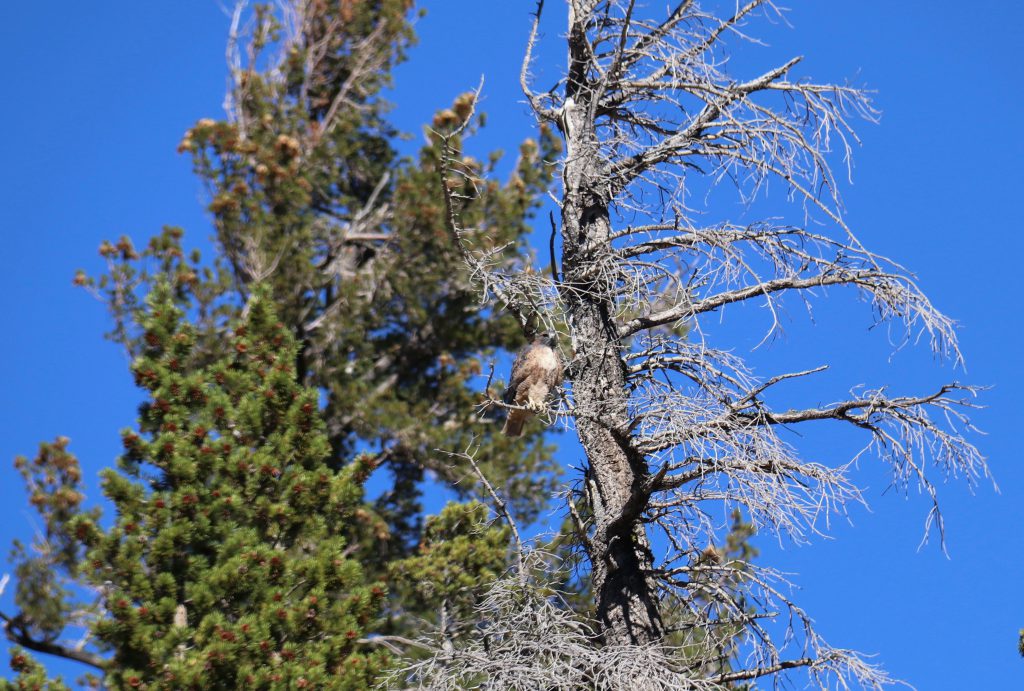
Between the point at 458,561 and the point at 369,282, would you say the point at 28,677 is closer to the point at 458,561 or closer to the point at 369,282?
the point at 458,561

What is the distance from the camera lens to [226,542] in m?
9.08

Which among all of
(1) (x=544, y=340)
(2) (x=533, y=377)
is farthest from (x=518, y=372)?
(1) (x=544, y=340)

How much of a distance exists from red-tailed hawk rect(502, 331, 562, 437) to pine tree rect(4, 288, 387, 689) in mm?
2716

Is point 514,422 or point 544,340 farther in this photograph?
point 544,340

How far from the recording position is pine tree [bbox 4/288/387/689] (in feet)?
28.3

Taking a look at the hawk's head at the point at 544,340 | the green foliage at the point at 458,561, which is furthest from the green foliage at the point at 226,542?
the hawk's head at the point at 544,340

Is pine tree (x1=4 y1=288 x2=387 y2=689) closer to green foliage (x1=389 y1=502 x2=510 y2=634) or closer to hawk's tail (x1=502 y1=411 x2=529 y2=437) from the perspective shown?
green foliage (x1=389 y1=502 x2=510 y2=634)

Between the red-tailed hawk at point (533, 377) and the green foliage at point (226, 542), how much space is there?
270 centimetres

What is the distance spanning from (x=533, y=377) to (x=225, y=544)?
137 inches

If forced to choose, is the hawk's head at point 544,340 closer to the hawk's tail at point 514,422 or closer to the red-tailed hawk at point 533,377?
the red-tailed hawk at point 533,377

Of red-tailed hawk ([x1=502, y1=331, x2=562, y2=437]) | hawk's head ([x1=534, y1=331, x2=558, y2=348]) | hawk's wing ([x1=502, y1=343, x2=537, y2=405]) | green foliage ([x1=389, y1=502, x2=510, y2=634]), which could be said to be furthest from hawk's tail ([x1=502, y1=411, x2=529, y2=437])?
green foliage ([x1=389, y1=502, x2=510, y2=634])

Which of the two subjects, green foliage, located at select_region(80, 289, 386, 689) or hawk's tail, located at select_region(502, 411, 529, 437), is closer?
hawk's tail, located at select_region(502, 411, 529, 437)

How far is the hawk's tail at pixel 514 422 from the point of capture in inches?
275

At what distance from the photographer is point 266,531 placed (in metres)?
9.60
